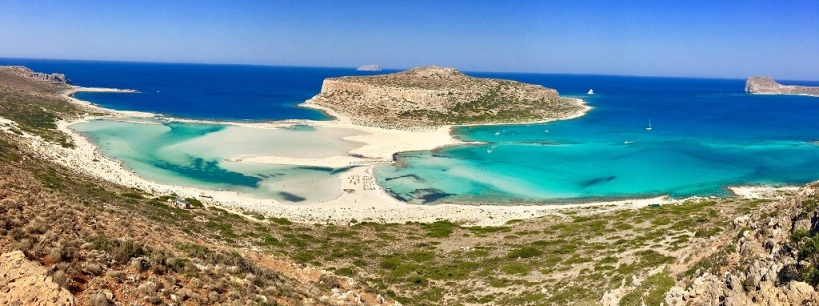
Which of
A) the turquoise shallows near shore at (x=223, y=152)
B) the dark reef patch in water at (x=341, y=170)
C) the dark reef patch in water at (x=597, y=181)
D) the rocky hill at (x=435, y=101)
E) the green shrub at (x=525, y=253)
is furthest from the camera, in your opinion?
the rocky hill at (x=435, y=101)

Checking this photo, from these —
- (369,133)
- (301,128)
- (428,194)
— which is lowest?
(428,194)

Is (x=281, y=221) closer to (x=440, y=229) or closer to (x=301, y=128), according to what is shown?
(x=440, y=229)

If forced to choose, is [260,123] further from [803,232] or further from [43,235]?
[803,232]

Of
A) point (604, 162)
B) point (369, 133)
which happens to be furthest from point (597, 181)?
point (369, 133)

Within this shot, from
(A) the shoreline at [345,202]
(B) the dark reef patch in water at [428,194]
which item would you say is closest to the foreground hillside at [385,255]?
(A) the shoreline at [345,202]

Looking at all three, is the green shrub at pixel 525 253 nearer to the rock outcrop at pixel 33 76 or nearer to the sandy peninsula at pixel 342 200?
the sandy peninsula at pixel 342 200
